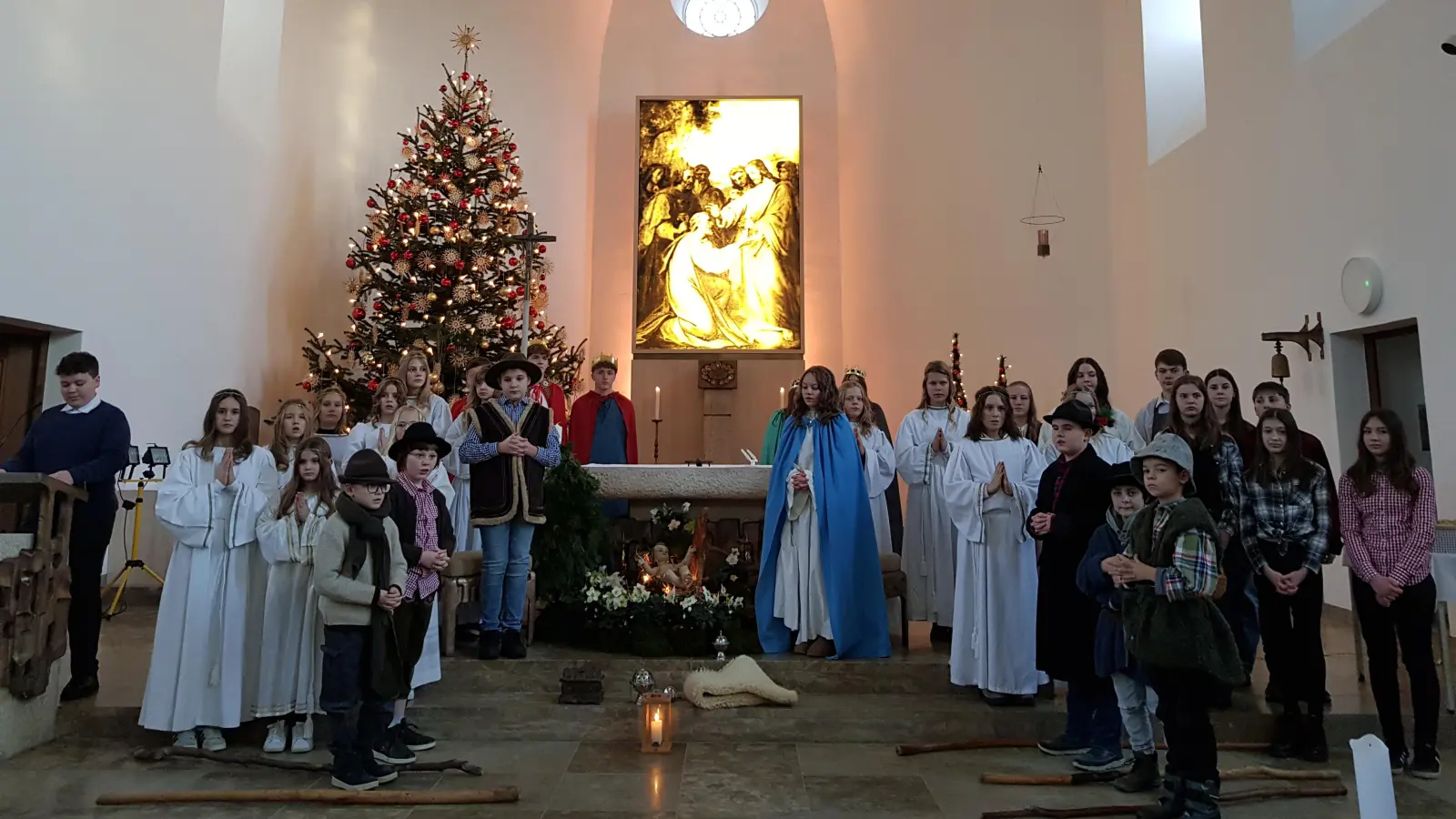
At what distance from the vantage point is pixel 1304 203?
734cm

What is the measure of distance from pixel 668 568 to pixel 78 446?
10.7 ft

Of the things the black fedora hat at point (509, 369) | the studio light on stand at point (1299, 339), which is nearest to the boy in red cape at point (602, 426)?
the black fedora hat at point (509, 369)

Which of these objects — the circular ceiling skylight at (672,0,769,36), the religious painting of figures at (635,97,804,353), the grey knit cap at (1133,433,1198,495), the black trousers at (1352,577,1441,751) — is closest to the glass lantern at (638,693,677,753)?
the grey knit cap at (1133,433,1198,495)

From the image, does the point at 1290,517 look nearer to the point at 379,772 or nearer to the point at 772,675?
the point at 772,675

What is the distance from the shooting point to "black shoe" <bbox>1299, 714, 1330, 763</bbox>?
13.3 feet

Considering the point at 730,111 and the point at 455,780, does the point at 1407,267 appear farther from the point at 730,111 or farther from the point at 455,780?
the point at 730,111

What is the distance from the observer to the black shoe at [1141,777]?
3.65 metres

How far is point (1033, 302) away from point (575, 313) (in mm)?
5961

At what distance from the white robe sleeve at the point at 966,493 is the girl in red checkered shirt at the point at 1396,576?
5.51 ft

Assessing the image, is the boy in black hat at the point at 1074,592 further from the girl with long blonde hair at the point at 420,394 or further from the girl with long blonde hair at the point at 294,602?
the girl with long blonde hair at the point at 420,394

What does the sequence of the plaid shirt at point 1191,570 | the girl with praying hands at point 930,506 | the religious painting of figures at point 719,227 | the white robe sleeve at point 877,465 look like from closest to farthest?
the plaid shirt at point 1191,570 < the white robe sleeve at point 877,465 < the girl with praying hands at point 930,506 < the religious painting of figures at point 719,227

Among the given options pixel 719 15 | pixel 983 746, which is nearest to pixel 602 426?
pixel 983 746

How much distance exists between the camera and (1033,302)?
1043 cm

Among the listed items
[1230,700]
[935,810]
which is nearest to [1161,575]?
[935,810]
